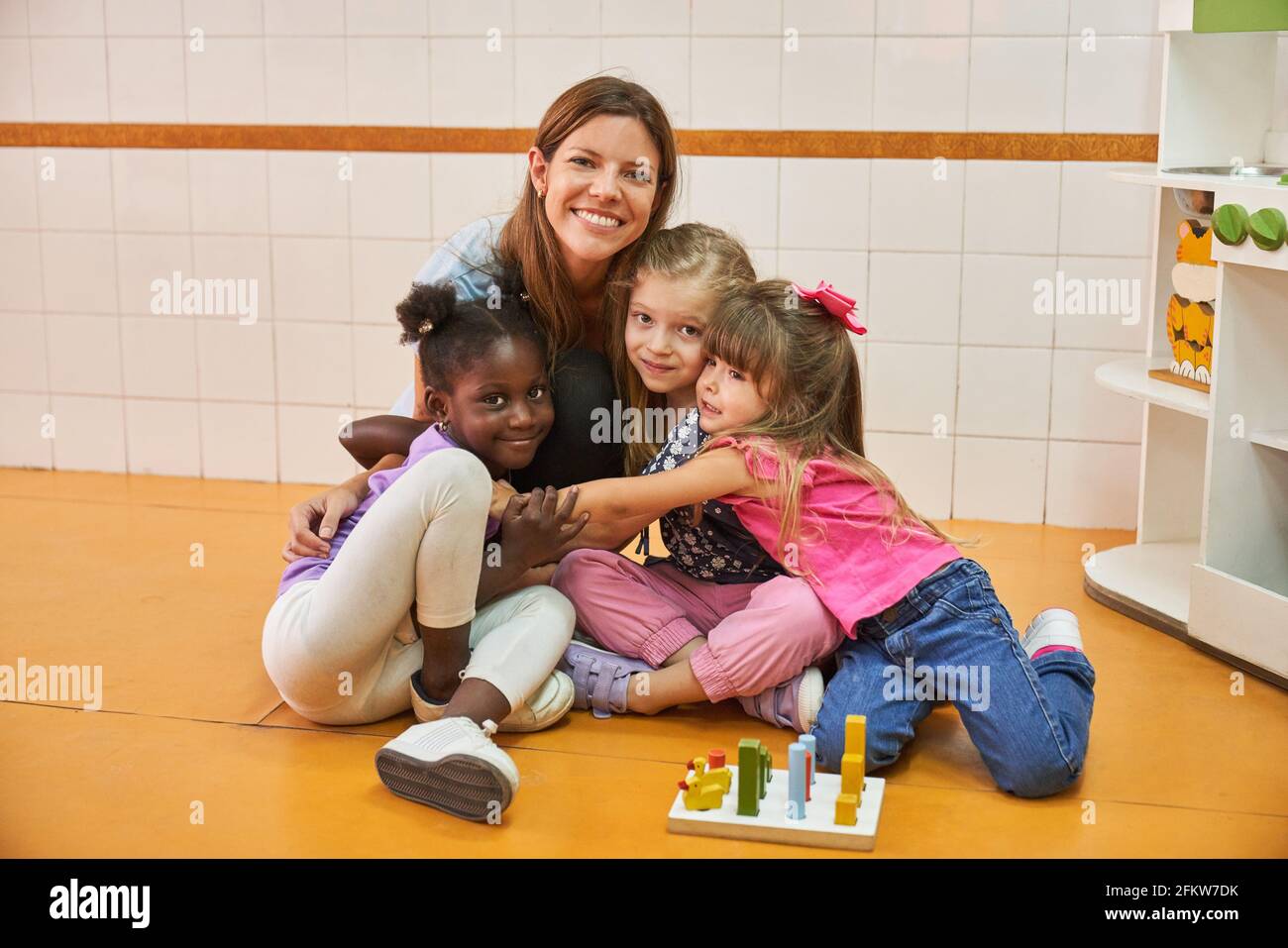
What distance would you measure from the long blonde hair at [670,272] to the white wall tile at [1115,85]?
125 cm

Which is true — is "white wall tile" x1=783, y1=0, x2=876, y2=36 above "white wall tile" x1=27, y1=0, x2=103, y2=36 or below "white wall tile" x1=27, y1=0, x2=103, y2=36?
below

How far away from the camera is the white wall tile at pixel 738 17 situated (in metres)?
3.06

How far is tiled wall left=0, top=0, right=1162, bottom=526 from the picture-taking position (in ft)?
9.94

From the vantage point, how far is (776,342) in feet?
6.24

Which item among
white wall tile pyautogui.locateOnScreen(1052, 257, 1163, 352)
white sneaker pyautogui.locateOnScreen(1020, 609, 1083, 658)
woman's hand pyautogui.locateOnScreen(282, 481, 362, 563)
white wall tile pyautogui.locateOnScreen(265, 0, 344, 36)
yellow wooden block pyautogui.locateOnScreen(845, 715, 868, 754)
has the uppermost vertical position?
white wall tile pyautogui.locateOnScreen(265, 0, 344, 36)

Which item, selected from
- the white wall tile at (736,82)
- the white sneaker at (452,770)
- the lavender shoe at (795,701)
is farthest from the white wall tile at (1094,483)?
the white sneaker at (452,770)

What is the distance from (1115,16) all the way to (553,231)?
151 cm

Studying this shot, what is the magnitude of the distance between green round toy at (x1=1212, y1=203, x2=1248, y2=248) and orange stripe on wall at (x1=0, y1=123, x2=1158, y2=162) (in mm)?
803

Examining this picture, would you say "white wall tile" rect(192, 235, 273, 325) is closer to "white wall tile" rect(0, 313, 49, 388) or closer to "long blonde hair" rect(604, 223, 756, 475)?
"white wall tile" rect(0, 313, 49, 388)

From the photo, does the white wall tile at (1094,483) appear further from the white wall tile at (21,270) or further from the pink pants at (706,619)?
the white wall tile at (21,270)

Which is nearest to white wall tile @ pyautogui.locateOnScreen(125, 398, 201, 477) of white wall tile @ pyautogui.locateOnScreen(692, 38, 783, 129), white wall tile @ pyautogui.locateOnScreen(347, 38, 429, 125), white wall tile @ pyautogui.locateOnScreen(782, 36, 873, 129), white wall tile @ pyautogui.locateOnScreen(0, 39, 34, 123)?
white wall tile @ pyautogui.locateOnScreen(0, 39, 34, 123)

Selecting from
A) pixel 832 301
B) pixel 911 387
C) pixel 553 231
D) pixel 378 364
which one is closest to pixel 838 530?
pixel 832 301

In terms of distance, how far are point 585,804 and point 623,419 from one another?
70 centimetres

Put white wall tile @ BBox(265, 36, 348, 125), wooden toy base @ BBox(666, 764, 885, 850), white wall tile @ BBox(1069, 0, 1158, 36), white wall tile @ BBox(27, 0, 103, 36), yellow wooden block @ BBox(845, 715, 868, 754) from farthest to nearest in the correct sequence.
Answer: white wall tile @ BBox(27, 0, 103, 36) < white wall tile @ BBox(265, 36, 348, 125) < white wall tile @ BBox(1069, 0, 1158, 36) < yellow wooden block @ BBox(845, 715, 868, 754) < wooden toy base @ BBox(666, 764, 885, 850)
